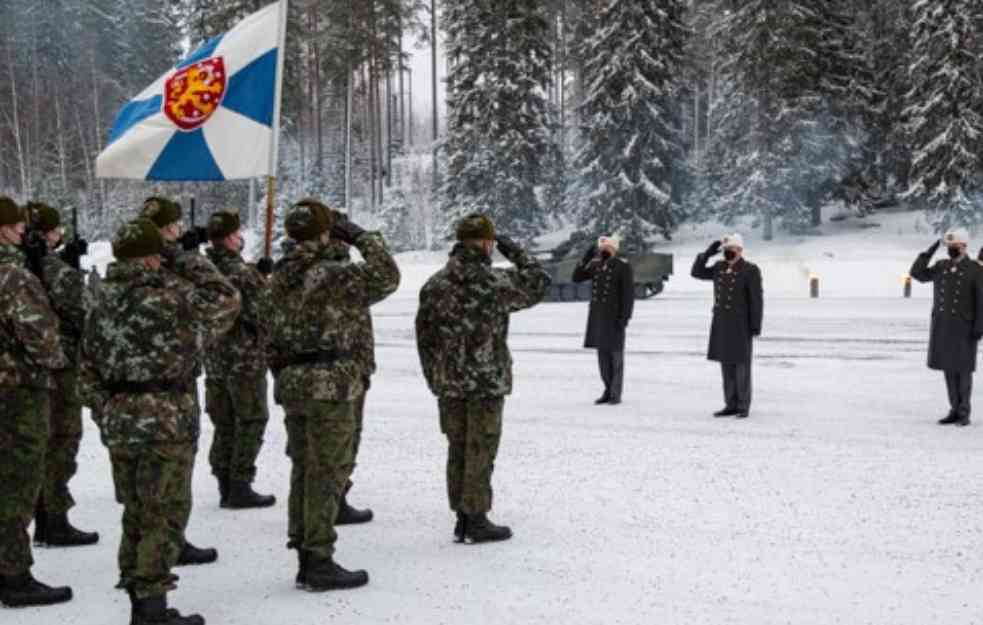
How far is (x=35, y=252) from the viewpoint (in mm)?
6398

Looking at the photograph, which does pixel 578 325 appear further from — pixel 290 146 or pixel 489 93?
pixel 290 146

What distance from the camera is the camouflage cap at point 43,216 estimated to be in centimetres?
715

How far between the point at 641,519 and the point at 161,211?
12.8 feet

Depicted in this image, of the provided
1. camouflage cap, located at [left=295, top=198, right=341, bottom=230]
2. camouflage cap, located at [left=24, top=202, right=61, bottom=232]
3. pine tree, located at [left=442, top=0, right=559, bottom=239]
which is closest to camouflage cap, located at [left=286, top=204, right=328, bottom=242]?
camouflage cap, located at [left=295, top=198, right=341, bottom=230]

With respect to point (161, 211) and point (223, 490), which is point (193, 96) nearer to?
point (223, 490)

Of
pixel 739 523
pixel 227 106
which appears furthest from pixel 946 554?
pixel 227 106

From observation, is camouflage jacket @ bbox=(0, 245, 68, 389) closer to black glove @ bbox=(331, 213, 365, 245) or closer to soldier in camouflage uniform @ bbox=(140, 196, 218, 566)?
soldier in camouflage uniform @ bbox=(140, 196, 218, 566)

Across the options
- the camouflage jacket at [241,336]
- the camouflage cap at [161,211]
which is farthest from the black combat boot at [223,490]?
the camouflage cap at [161,211]

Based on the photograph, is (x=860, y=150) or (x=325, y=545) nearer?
(x=325, y=545)

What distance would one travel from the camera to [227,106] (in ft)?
30.9

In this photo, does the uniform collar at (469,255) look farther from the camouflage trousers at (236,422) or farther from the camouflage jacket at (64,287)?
the camouflage jacket at (64,287)

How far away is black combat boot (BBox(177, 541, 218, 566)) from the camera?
6.56 m

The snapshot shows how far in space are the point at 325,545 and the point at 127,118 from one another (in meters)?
5.25

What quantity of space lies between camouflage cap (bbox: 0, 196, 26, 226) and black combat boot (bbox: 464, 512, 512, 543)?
10.6 feet
